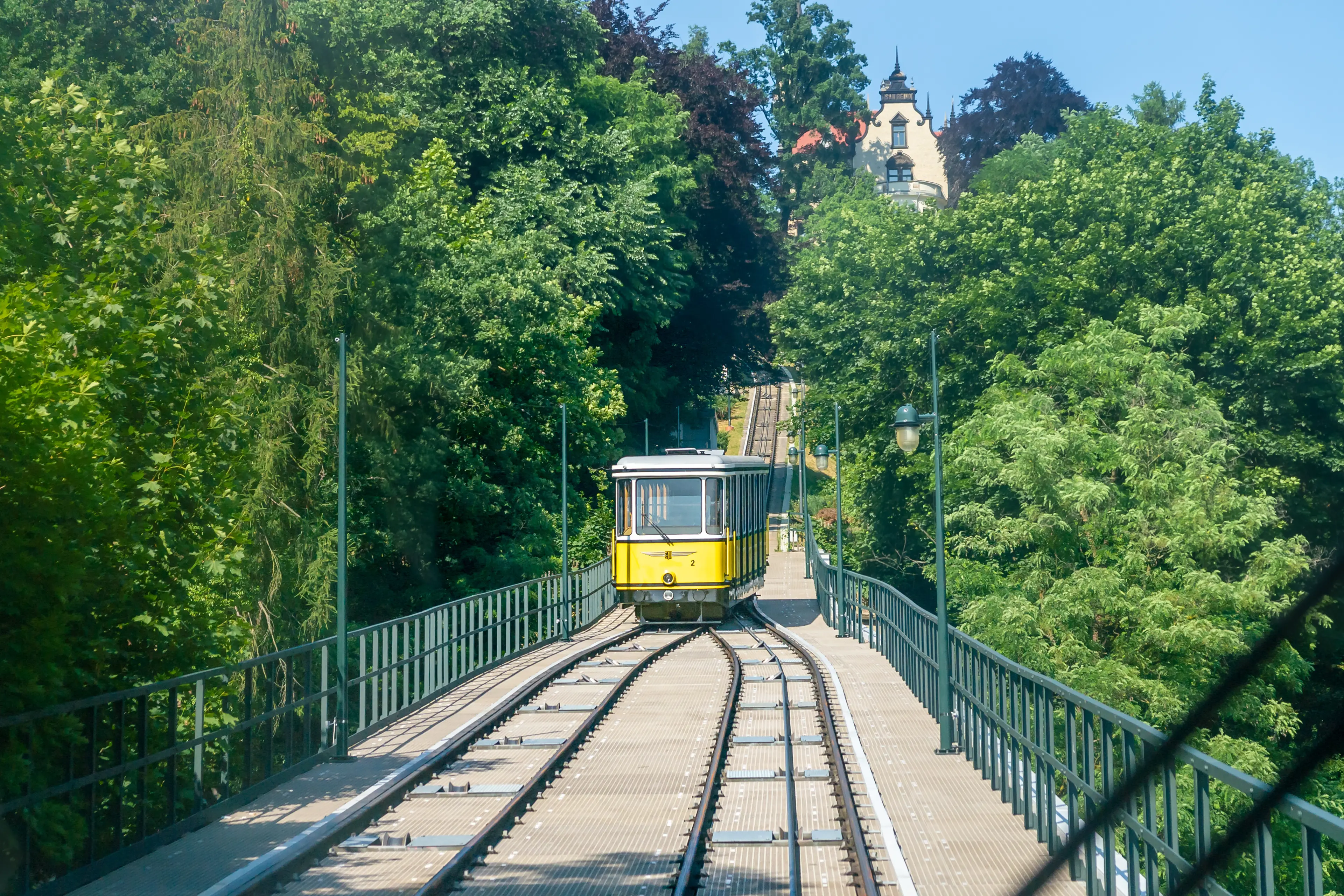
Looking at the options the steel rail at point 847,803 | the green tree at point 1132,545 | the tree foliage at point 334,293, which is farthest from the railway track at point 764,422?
the steel rail at point 847,803

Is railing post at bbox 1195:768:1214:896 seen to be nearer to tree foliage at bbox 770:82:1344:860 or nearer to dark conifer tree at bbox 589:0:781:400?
tree foliage at bbox 770:82:1344:860

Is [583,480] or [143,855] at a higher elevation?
[583,480]

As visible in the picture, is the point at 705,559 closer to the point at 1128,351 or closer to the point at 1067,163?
the point at 1128,351

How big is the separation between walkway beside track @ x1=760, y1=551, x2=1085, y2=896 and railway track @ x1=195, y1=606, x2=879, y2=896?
438 millimetres

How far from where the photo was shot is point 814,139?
10412 centimetres

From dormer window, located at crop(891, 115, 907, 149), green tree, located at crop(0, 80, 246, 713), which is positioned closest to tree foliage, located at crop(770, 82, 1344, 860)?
green tree, located at crop(0, 80, 246, 713)

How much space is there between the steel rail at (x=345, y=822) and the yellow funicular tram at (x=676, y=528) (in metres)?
12.1

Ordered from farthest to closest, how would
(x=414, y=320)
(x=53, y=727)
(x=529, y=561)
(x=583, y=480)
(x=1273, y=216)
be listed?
(x=583, y=480) → (x=1273, y=216) → (x=529, y=561) → (x=414, y=320) → (x=53, y=727)

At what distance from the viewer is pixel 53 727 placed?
904 cm

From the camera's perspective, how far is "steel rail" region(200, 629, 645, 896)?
30.0 ft

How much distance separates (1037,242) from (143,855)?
3543cm

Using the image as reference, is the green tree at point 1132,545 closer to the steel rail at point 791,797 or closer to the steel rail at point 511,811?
the steel rail at point 791,797

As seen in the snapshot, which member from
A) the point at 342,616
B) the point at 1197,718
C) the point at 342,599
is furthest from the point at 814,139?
the point at 1197,718

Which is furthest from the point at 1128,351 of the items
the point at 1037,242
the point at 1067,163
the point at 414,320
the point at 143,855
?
the point at 143,855
